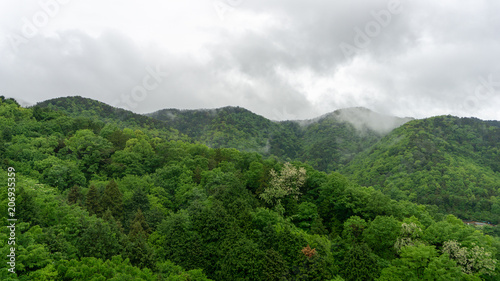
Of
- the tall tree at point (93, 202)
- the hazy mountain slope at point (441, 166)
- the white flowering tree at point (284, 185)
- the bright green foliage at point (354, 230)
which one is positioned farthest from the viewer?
the hazy mountain slope at point (441, 166)

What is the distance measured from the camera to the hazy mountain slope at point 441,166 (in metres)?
99.5

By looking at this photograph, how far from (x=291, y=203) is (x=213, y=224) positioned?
52.2ft

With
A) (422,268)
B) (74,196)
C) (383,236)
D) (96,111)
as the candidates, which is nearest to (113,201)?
(74,196)

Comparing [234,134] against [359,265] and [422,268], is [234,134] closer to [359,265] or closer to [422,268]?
[359,265]

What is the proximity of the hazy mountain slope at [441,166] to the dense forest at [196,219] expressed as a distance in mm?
5535

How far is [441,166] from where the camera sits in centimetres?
11594

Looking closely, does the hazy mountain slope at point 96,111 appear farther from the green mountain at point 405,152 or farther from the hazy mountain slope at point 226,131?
the hazy mountain slope at point 226,131

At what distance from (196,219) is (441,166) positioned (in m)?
113

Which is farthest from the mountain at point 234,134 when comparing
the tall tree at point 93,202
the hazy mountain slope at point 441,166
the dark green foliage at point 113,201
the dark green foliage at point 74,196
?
the tall tree at point 93,202

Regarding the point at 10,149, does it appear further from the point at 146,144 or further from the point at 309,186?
the point at 309,186

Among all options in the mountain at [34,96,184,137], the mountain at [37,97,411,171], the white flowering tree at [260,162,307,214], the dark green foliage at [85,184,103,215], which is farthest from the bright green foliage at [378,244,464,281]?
the mountain at [37,97,411,171]

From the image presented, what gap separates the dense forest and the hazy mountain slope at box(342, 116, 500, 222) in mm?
5535

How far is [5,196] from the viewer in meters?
27.3

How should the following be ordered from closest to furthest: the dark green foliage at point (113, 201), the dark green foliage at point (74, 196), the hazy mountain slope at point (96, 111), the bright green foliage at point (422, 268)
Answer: the bright green foliage at point (422, 268) → the dark green foliage at point (74, 196) → the dark green foliage at point (113, 201) → the hazy mountain slope at point (96, 111)
